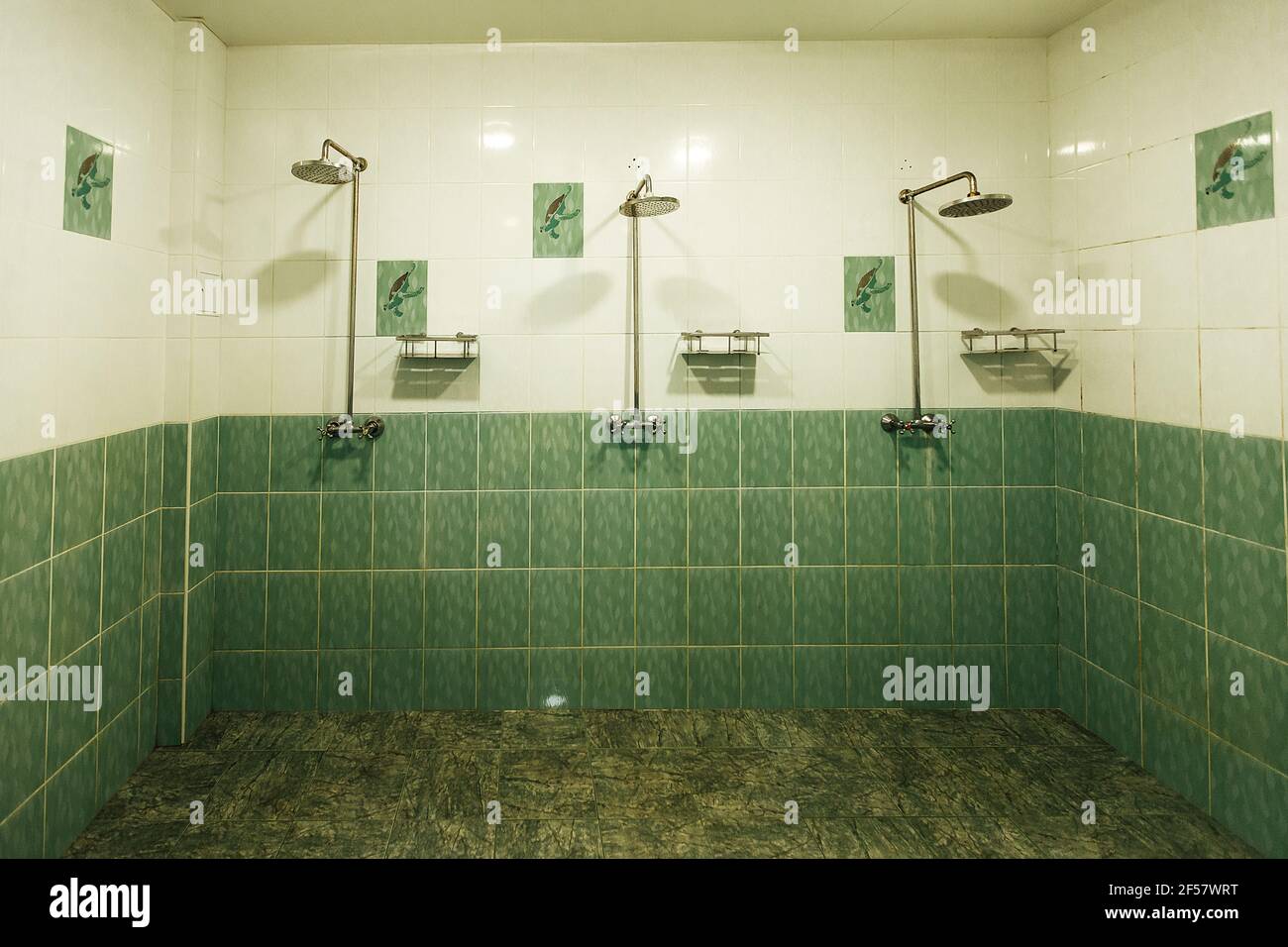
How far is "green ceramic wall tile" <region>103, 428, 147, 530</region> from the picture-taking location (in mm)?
2088

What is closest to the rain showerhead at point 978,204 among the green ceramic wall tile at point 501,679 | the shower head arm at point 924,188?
the shower head arm at point 924,188

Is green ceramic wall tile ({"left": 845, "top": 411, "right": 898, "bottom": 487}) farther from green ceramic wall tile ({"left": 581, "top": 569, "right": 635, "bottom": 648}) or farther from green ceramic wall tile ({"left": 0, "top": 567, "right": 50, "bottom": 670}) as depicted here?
green ceramic wall tile ({"left": 0, "top": 567, "right": 50, "bottom": 670})

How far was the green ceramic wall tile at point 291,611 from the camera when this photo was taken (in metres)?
2.66

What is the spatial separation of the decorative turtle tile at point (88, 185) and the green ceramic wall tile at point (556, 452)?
1415 millimetres

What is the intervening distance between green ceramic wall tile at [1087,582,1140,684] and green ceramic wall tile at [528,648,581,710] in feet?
6.18

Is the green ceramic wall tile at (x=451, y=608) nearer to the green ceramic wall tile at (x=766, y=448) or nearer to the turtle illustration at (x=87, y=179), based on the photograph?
the green ceramic wall tile at (x=766, y=448)

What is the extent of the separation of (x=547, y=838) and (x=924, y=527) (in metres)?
1.75

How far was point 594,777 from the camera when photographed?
222 centimetres

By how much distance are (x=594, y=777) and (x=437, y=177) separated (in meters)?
2.20

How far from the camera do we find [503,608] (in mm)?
2695
